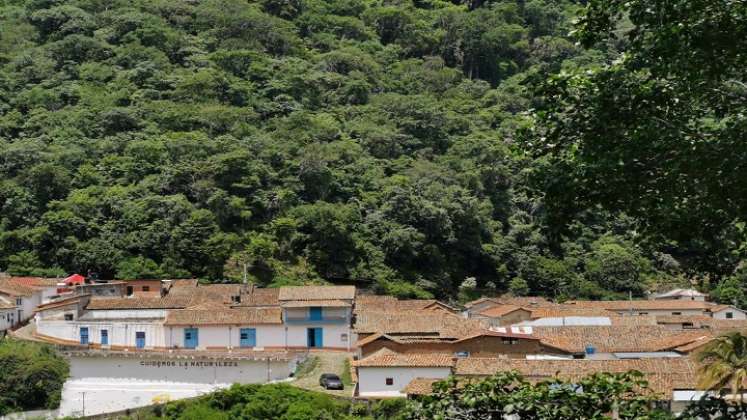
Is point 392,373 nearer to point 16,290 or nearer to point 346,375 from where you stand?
point 346,375

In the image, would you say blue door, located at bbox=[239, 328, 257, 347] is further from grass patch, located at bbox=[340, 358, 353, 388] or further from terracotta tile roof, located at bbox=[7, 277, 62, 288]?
terracotta tile roof, located at bbox=[7, 277, 62, 288]

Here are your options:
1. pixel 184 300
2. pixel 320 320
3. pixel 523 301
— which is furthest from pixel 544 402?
pixel 523 301

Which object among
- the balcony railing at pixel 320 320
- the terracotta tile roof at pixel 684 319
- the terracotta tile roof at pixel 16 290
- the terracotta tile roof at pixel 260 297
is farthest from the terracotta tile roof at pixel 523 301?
the terracotta tile roof at pixel 16 290

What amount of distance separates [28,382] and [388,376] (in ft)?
42.0

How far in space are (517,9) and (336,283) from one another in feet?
227

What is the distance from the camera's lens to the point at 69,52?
8262 centimetres

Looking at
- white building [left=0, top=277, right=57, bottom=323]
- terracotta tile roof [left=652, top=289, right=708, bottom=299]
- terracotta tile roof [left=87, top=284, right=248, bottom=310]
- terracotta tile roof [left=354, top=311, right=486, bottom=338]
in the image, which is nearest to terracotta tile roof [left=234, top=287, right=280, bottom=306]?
terracotta tile roof [left=87, top=284, right=248, bottom=310]

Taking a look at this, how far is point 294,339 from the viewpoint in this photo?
38.3 metres

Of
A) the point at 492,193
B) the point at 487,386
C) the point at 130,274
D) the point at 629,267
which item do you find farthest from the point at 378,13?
the point at 487,386

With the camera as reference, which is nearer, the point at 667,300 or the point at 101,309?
the point at 101,309

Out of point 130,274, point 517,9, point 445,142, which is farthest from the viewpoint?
point 517,9

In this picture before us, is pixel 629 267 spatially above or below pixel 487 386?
above

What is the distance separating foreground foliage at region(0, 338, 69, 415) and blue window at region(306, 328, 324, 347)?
354 inches

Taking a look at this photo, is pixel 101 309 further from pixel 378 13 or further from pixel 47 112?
pixel 378 13
